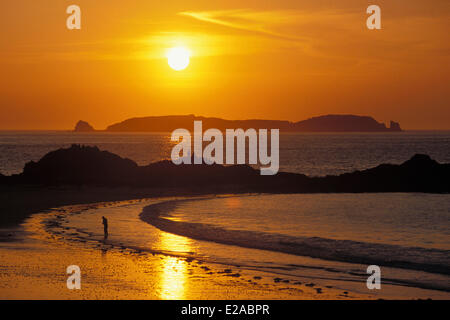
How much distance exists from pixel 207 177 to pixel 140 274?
2167 inches

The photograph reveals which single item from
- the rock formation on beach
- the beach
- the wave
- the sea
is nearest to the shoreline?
the beach

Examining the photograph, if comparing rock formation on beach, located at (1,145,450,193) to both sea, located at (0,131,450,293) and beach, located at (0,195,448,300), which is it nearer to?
sea, located at (0,131,450,293)

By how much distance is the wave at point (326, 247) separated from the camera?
86.3ft

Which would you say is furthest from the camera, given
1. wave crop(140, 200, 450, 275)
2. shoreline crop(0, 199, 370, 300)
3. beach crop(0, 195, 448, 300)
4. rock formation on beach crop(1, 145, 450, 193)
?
rock formation on beach crop(1, 145, 450, 193)

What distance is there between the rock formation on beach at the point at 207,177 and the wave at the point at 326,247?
106 feet

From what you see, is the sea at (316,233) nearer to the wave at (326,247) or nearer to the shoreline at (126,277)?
the wave at (326,247)

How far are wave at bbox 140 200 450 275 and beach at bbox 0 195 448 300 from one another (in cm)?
191

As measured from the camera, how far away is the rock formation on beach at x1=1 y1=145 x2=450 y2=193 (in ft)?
235

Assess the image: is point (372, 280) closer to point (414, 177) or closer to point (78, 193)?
point (78, 193)

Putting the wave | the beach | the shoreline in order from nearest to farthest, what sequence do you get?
the shoreline, the beach, the wave

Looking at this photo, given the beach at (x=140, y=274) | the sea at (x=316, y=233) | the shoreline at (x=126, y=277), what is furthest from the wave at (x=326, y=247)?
the shoreline at (x=126, y=277)
